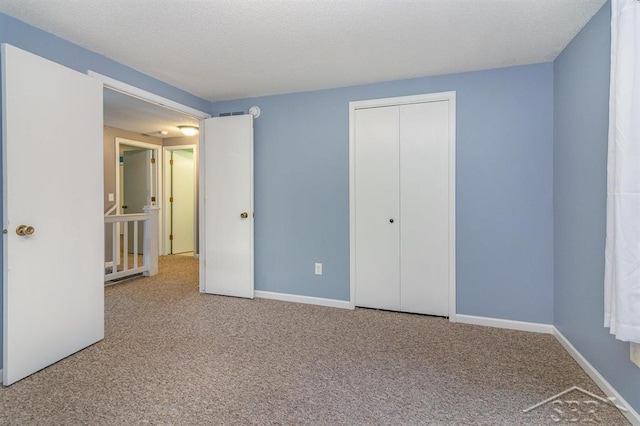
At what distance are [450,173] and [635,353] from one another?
1.85 metres

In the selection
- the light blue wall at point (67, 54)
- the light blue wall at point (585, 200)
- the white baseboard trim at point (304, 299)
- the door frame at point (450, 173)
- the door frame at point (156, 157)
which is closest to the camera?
the light blue wall at point (585, 200)

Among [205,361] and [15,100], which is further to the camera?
[205,361]

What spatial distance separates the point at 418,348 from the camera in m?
2.53

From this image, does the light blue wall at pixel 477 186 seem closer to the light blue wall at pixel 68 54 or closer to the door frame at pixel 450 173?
the door frame at pixel 450 173

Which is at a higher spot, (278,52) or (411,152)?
(278,52)

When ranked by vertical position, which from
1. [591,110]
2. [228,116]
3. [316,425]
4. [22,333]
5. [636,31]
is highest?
[228,116]

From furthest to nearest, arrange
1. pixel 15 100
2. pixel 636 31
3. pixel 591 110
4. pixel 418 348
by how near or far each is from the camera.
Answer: pixel 418 348, pixel 591 110, pixel 15 100, pixel 636 31

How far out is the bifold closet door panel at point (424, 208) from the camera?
3.14 metres

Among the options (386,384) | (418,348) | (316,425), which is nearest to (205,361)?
(316,425)

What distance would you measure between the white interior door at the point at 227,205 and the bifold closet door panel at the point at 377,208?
4.10 feet

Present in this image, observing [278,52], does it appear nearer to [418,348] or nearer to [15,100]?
[15,100]

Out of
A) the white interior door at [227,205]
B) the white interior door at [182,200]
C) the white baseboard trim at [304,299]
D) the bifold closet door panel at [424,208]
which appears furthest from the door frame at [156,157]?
the bifold closet door panel at [424,208]

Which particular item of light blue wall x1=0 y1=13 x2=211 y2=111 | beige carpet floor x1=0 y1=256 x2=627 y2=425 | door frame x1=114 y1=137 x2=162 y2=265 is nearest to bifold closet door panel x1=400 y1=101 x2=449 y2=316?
beige carpet floor x1=0 y1=256 x2=627 y2=425

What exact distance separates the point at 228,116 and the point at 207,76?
681 mm
